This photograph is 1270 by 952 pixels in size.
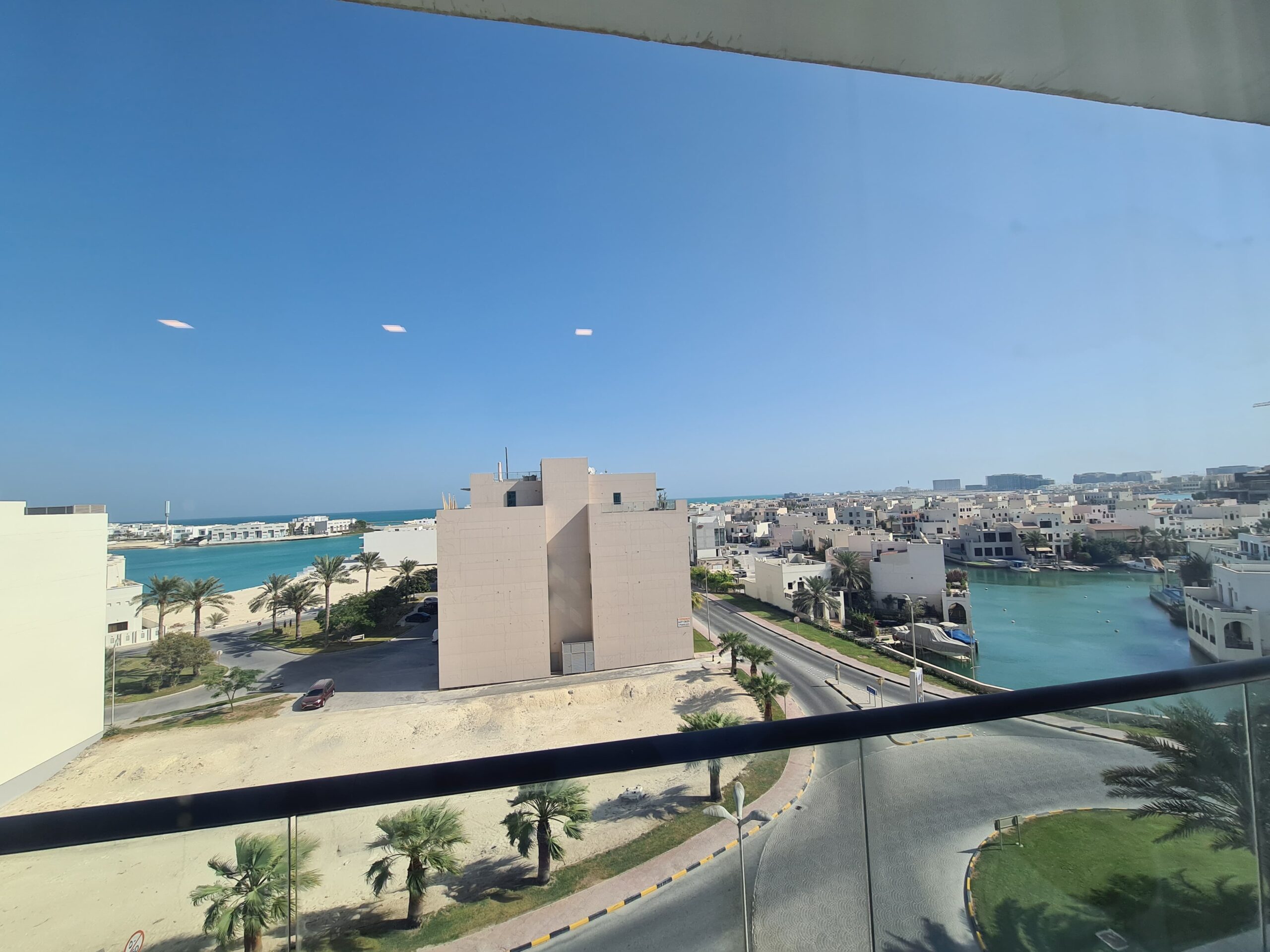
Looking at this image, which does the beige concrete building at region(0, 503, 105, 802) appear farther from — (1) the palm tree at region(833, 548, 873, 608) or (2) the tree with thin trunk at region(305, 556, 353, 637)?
(1) the palm tree at region(833, 548, 873, 608)

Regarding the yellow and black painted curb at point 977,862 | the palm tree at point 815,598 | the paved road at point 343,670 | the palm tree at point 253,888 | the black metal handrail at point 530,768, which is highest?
the black metal handrail at point 530,768

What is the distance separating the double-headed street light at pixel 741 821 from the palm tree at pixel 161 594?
14997mm

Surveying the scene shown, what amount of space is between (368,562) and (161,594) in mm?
6633

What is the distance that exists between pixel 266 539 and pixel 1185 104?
30651 millimetres

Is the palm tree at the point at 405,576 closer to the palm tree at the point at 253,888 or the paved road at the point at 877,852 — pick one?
the palm tree at the point at 253,888

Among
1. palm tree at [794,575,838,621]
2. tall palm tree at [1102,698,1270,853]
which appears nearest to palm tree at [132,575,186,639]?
tall palm tree at [1102,698,1270,853]

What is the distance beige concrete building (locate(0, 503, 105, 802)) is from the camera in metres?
4.52

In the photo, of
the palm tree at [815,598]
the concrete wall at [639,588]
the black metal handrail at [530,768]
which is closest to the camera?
the black metal handrail at [530,768]

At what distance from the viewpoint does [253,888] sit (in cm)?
57

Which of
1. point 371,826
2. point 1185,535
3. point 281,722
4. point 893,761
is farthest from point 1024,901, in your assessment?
point 281,722

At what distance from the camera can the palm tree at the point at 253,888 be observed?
557 millimetres

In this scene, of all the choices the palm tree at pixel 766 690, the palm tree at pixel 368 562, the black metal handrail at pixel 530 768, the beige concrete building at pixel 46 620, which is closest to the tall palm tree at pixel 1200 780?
the black metal handrail at pixel 530 768

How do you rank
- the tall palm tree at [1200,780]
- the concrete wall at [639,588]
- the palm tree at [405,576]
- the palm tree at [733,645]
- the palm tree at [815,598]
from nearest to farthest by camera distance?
1. the tall palm tree at [1200,780]
2. the palm tree at [733,645]
3. the concrete wall at [639,588]
4. the palm tree at [815,598]
5. the palm tree at [405,576]

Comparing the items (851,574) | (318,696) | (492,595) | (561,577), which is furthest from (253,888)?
(851,574)
